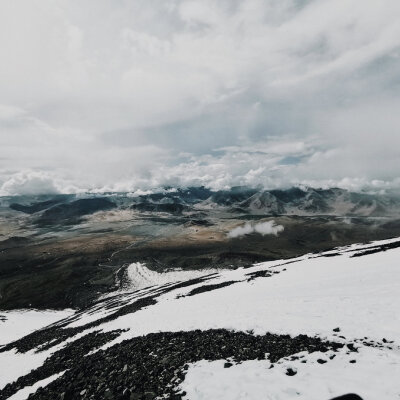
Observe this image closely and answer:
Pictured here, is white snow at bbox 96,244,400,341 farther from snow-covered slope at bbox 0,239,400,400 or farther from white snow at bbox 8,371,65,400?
white snow at bbox 8,371,65,400

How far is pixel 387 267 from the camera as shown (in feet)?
117

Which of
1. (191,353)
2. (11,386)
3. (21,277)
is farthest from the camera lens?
(21,277)

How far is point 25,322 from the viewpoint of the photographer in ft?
240

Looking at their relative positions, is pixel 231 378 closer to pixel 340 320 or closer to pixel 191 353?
pixel 191 353

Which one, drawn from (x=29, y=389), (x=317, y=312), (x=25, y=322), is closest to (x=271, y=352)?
(x=317, y=312)

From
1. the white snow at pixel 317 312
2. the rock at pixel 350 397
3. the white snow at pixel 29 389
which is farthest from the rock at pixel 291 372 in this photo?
the white snow at pixel 29 389

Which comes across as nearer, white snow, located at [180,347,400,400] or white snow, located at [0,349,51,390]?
white snow, located at [180,347,400,400]

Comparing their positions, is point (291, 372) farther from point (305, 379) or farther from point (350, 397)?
point (350, 397)

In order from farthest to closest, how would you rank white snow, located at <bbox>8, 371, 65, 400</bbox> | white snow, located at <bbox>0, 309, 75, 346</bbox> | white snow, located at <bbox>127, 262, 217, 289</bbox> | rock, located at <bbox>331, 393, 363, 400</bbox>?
white snow, located at <bbox>127, 262, 217, 289</bbox>
white snow, located at <bbox>0, 309, 75, 346</bbox>
white snow, located at <bbox>8, 371, 65, 400</bbox>
rock, located at <bbox>331, 393, 363, 400</bbox>

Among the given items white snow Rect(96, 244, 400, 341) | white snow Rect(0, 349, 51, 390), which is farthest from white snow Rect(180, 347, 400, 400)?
white snow Rect(0, 349, 51, 390)

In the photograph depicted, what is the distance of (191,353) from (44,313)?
88.0m

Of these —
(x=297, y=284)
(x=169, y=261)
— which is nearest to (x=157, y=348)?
(x=297, y=284)

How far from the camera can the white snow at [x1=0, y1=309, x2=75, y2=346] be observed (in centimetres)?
5878

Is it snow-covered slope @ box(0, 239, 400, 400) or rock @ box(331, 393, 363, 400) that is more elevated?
rock @ box(331, 393, 363, 400)
